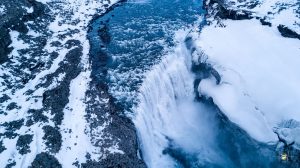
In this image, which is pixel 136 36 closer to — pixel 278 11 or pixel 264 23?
pixel 264 23

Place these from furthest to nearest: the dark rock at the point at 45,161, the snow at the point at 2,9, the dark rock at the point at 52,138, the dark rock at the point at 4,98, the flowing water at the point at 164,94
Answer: the snow at the point at 2,9 < the dark rock at the point at 4,98 < the flowing water at the point at 164,94 < the dark rock at the point at 52,138 < the dark rock at the point at 45,161

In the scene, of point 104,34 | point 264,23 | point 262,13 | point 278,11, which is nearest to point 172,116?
point 104,34

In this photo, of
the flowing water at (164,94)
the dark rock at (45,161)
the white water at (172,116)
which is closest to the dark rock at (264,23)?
the flowing water at (164,94)

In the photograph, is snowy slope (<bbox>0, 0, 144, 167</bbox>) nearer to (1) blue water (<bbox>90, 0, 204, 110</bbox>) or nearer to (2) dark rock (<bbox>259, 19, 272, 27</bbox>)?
(1) blue water (<bbox>90, 0, 204, 110</bbox>)

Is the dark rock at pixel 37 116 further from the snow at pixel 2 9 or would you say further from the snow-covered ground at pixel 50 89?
the snow at pixel 2 9

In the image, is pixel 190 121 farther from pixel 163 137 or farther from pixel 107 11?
pixel 107 11

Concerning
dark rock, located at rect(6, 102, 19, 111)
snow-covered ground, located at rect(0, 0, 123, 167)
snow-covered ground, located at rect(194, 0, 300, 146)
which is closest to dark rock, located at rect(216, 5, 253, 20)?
snow-covered ground, located at rect(194, 0, 300, 146)

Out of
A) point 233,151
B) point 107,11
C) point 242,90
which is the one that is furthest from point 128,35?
point 233,151
